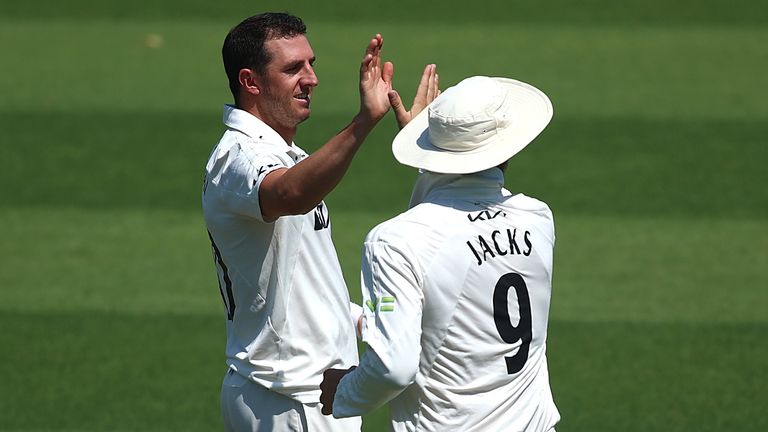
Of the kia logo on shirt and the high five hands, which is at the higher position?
the high five hands

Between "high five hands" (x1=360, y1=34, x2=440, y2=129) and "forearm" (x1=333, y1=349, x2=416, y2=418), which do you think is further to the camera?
"high five hands" (x1=360, y1=34, x2=440, y2=129)

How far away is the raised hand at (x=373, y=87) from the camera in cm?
347

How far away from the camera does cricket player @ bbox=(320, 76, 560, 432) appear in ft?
10.3

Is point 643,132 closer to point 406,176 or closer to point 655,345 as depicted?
point 406,176

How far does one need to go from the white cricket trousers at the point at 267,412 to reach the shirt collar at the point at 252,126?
0.77 metres

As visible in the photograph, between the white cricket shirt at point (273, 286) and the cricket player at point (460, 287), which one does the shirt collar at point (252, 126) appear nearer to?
the white cricket shirt at point (273, 286)

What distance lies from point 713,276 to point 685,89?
335 cm

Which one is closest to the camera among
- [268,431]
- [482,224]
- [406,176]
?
[482,224]

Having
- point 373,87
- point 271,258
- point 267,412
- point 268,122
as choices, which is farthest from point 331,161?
point 267,412

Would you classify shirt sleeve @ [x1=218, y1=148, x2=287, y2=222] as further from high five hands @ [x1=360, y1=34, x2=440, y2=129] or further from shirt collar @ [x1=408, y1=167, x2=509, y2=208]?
shirt collar @ [x1=408, y1=167, x2=509, y2=208]

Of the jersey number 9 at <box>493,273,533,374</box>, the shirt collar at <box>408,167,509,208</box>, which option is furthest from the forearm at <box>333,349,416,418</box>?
the shirt collar at <box>408,167,509,208</box>

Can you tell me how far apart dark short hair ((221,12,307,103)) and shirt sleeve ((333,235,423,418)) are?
3.34 ft

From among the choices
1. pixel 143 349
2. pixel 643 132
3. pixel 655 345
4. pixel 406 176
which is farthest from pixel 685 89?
pixel 143 349

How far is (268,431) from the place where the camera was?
385cm
